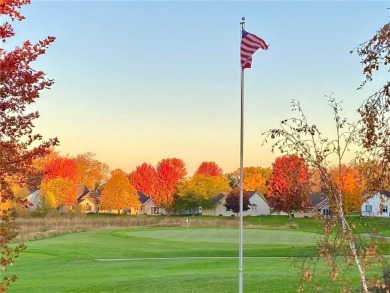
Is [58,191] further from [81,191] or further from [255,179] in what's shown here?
[255,179]

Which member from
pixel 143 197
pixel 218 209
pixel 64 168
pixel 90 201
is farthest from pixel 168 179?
pixel 64 168

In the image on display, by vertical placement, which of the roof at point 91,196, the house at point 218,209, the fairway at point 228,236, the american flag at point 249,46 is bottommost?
the fairway at point 228,236

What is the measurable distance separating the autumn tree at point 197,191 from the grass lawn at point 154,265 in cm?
4313

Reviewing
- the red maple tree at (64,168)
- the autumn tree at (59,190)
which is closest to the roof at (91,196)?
the red maple tree at (64,168)

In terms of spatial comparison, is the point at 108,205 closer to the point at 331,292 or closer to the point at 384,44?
the point at 331,292

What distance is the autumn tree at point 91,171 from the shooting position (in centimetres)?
11588

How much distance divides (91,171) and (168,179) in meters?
28.3

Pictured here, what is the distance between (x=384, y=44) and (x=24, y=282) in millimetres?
14704

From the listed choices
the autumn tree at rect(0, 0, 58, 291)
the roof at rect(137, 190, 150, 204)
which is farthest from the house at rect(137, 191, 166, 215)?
the autumn tree at rect(0, 0, 58, 291)

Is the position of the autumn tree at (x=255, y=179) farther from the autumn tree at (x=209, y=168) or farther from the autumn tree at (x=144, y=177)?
the autumn tree at (x=144, y=177)

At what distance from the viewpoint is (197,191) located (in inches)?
3499

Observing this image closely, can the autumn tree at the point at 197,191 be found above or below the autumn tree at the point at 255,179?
below

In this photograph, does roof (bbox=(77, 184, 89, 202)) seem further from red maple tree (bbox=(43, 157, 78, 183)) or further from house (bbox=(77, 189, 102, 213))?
red maple tree (bbox=(43, 157, 78, 183))

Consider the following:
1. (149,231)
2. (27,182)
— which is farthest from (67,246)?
(27,182)
